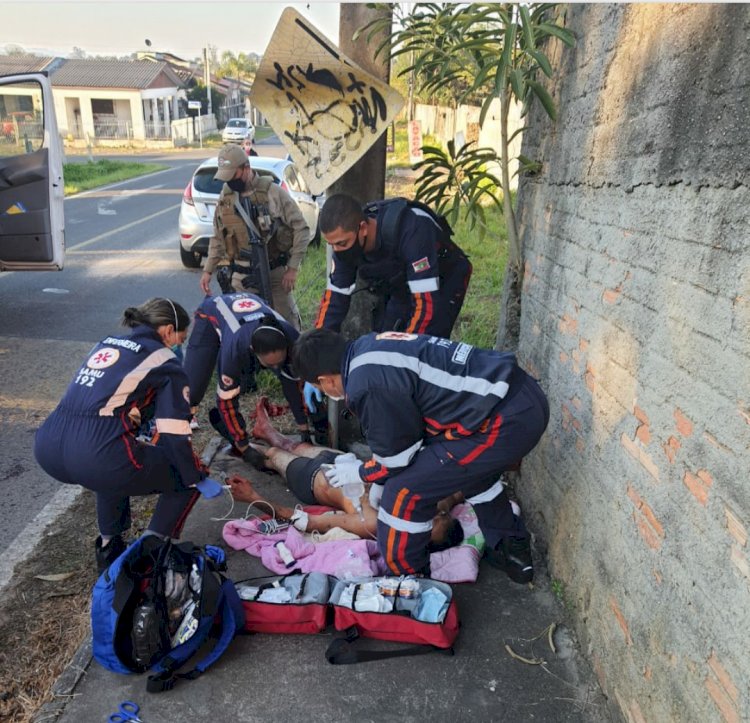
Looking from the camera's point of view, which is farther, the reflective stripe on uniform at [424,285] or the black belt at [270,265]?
the black belt at [270,265]

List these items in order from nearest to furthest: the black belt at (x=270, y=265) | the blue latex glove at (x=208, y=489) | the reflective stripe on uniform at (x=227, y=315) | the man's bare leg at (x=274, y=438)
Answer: the blue latex glove at (x=208, y=489) → the reflective stripe on uniform at (x=227, y=315) → the man's bare leg at (x=274, y=438) → the black belt at (x=270, y=265)

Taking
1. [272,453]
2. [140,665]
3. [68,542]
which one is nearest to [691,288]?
[140,665]

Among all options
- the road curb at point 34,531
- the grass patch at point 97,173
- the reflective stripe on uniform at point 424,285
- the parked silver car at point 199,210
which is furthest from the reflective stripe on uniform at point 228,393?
the grass patch at point 97,173

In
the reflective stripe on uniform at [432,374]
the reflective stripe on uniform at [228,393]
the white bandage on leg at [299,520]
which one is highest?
the reflective stripe on uniform at [432,374]

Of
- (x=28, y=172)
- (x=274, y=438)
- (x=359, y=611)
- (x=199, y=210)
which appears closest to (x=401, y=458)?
(x=359, y=611)

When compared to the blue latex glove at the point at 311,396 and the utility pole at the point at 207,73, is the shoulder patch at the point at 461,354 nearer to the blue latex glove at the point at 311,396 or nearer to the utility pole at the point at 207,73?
the blue latex glove at the point at 311,396

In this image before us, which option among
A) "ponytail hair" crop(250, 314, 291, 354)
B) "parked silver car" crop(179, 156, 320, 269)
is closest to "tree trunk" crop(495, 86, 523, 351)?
"ponytail hair" crop(250, 314, 291, 354)

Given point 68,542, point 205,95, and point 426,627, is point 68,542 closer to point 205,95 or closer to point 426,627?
point 426,627

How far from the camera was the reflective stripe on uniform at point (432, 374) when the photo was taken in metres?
2.67

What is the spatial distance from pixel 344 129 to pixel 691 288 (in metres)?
2.37

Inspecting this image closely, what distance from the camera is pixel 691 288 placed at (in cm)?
197

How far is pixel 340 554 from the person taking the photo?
3311 mm

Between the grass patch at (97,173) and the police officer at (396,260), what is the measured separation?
620 inches

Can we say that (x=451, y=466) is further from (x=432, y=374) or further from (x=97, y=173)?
(x=97, y=173)
